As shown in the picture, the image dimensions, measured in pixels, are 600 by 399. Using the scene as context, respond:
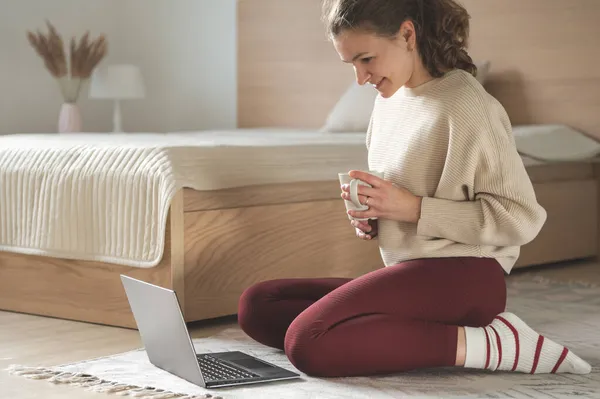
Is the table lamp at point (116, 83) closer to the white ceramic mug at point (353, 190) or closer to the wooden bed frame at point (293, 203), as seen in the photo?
the wooden bed frame at point (293, 203)

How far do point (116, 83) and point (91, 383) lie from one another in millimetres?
2904

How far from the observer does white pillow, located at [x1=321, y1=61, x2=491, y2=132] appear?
3848 mm

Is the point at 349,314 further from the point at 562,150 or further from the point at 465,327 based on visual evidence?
the point at 562,150

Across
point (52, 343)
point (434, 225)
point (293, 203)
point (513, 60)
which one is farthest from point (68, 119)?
point (434, 225)

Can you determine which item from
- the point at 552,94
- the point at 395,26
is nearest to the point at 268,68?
the point at 552,94

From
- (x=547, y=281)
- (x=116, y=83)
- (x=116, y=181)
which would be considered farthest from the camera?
(x=116, y=83)

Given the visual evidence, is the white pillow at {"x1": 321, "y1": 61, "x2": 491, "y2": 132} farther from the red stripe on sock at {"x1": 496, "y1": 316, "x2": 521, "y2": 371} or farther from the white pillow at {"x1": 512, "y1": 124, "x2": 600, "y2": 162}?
the red stripe on sock at {"x1": 496, "y1": 316, "x2": 521, "y2": 371}

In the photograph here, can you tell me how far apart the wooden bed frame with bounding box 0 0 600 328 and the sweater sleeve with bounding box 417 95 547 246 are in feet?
2.46

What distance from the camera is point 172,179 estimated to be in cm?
233

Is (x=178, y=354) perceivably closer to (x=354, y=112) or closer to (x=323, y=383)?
(x=323, y=383)

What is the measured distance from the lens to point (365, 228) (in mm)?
1967

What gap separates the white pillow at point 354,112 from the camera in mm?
3855

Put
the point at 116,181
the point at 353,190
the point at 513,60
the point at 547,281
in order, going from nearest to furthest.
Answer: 1. the point at 353,190
2. the point at 116,181
3. the point at 547,281
4. the point at 513,60

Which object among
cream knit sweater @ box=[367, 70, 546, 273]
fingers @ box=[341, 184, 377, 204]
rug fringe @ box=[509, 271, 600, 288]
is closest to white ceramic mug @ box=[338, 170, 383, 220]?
fingers @ box=[341, 184, 377, 204]
